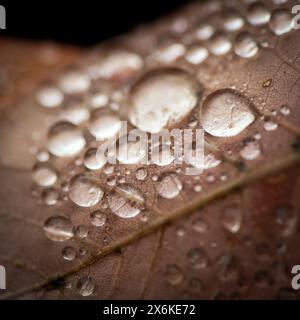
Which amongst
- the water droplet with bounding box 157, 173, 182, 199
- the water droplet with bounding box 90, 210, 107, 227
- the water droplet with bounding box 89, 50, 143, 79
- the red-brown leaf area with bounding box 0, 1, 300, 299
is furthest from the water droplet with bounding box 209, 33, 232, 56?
the water droplet with bounding box 90, 210, 107, 227

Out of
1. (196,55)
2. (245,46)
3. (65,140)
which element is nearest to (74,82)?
(65,140)

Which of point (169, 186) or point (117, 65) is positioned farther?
point (117, 65)

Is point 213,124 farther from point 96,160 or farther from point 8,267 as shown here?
point 8,267

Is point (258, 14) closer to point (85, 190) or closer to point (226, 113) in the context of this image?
point (226, 113)

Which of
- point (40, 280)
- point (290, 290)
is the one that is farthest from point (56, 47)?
point (290, 290)

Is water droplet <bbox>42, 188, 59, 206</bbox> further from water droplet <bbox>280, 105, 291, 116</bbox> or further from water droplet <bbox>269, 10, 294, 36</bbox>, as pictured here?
water droplet <bbox>269, 10, 294, 36</bbox>

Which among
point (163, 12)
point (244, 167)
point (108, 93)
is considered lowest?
point (244, 167)
